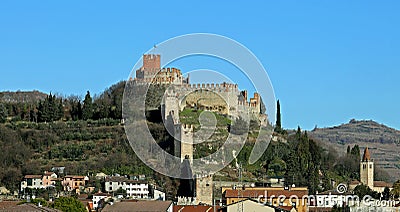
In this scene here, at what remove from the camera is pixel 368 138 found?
559 feet

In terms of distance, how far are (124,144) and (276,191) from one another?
62.4 feet

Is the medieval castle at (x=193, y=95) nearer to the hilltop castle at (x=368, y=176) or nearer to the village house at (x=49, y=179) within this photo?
the hilltop castle at (x=368, y=176)

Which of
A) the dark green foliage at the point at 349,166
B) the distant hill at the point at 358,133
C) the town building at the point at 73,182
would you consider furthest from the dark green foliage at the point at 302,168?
the distant hill at the point at 358,133

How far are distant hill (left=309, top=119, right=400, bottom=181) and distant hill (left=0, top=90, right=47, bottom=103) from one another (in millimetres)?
62643

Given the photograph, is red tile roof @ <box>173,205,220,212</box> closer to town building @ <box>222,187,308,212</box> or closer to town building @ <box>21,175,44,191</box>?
town building @ <box>222,187,308,212</box>

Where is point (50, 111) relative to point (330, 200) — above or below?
above

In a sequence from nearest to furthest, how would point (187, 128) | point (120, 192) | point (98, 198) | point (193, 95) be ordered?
point (98, 198) → point (120, 192) → point (187, 128) → point (193, 95)

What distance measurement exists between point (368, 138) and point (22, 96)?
98.3 meters

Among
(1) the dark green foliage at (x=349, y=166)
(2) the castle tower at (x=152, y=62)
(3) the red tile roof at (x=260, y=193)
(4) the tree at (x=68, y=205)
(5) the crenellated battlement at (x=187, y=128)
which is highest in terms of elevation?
(2) the castle tower at (x=152, y=62)

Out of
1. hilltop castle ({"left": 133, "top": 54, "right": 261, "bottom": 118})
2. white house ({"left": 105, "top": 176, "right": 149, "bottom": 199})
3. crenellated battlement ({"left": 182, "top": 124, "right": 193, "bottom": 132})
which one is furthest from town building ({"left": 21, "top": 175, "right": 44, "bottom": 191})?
hilltop castle ({"left": 133, "top": 54, "right": 261, "bottom": 118})

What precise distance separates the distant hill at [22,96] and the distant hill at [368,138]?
6264cm

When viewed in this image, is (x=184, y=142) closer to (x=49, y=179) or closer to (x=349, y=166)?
(x=49, y=179)

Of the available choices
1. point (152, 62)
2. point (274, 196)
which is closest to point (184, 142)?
point (152, 62)

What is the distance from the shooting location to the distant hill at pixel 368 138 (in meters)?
146
